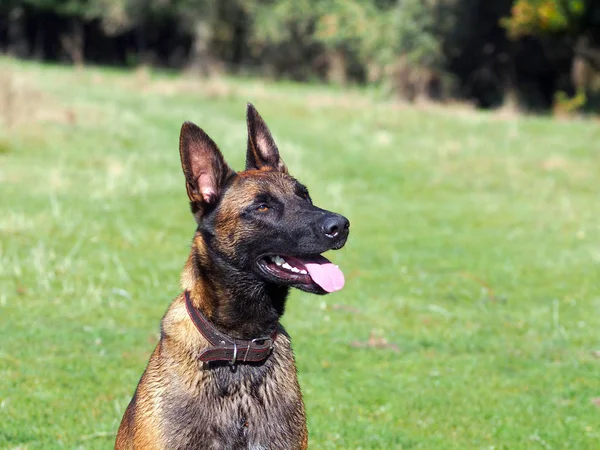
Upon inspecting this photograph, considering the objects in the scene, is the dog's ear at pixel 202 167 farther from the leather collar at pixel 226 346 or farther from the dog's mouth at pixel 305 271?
the leather collar at pixel 226 346

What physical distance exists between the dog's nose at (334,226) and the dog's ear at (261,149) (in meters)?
0.73

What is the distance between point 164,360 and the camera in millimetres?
5039

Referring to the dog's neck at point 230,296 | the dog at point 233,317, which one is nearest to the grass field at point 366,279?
the dog at point 233,317

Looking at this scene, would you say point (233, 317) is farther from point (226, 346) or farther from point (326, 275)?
point (326, 275)

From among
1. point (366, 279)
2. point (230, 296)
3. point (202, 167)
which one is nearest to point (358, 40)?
point (366, 279)

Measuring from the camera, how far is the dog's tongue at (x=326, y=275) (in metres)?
4.96

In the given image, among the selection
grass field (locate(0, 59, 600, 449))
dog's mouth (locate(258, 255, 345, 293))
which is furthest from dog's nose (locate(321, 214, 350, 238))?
grass field (locate(0, 59, 600, 449))

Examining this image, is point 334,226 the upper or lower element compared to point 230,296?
upper

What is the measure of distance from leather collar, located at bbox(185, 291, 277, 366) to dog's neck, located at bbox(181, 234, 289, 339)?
6cm

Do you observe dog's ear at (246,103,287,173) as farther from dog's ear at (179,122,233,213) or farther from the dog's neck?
the dog's neck

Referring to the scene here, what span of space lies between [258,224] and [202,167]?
0.47 metres

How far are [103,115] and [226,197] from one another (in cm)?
2242

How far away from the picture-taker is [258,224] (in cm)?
516

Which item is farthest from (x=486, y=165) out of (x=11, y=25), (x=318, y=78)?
(x=11, y=25)
